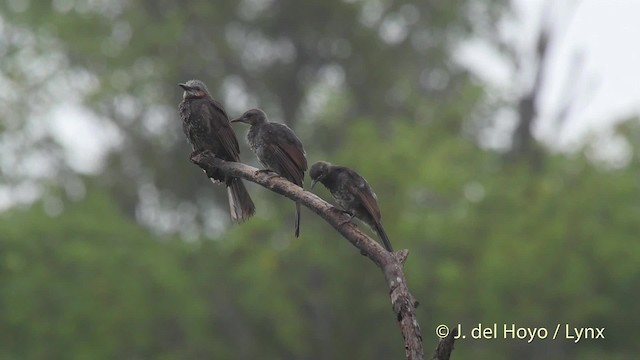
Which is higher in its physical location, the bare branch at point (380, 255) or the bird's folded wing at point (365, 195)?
the bird's folded wing at point (365, 195)

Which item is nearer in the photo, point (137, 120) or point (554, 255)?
point (554, 255)

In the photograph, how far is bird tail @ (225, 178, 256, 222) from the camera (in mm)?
7805

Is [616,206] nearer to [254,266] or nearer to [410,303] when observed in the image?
[254,266]

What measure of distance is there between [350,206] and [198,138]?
195cm

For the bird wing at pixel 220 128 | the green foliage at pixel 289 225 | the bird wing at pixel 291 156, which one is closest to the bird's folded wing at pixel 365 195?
the bird wing at pixel 291 156

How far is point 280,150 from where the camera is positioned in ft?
29.0

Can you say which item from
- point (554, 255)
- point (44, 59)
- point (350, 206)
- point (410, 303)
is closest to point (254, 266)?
point (554, 255)

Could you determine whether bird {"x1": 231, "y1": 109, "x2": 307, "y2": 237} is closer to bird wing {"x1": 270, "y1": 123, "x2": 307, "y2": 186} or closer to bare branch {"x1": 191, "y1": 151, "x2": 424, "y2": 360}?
bird wing {"x1": 270, "y1": 123, "x2": 307, "y2": 186}

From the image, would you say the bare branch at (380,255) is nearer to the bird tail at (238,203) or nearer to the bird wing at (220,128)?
the bird tail at (238,203)

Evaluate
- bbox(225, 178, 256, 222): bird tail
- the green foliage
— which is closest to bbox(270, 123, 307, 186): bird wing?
bbox(225, 178, 256, 222): bird tail

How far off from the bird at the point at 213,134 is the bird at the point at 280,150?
0.66 feet

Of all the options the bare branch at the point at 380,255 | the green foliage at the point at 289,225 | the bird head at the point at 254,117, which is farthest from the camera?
the green foliage at the point at 289,225

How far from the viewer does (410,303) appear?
5.27m

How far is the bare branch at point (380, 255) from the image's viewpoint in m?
5.10
